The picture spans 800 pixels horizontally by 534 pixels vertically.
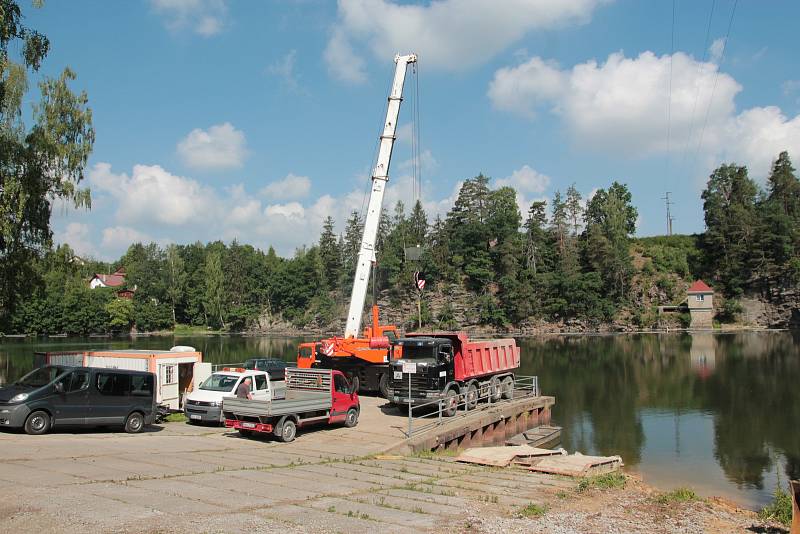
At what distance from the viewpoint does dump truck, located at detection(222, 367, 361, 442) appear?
1750cm

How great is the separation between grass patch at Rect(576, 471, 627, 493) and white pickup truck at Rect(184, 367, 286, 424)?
10138 mm

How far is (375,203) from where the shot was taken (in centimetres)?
3017

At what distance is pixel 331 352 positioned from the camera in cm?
2845

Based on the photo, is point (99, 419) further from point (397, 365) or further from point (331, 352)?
point (331, 352)

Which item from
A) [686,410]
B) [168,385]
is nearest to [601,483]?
[168,385]

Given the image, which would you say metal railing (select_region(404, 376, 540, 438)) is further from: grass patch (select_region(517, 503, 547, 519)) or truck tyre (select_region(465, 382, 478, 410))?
grass patch (select_region(517, 503, 547, 519))

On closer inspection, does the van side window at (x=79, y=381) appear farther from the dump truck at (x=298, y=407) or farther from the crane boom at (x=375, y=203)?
the crane boom at (x=375, y=203)

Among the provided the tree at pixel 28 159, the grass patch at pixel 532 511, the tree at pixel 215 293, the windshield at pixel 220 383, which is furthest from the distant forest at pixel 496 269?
the grass patch at pixel 532 511

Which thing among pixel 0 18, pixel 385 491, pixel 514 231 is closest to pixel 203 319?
pixel 514 231

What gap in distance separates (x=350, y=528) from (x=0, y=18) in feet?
70.7

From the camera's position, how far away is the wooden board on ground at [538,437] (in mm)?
23328

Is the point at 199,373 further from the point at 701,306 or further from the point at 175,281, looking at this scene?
the point at 175,281

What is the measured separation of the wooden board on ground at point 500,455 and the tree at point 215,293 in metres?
111

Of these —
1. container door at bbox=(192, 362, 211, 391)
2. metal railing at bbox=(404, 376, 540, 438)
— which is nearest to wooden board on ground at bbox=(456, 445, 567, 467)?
metal railing at bbox=(404, 376, 540, 438)
